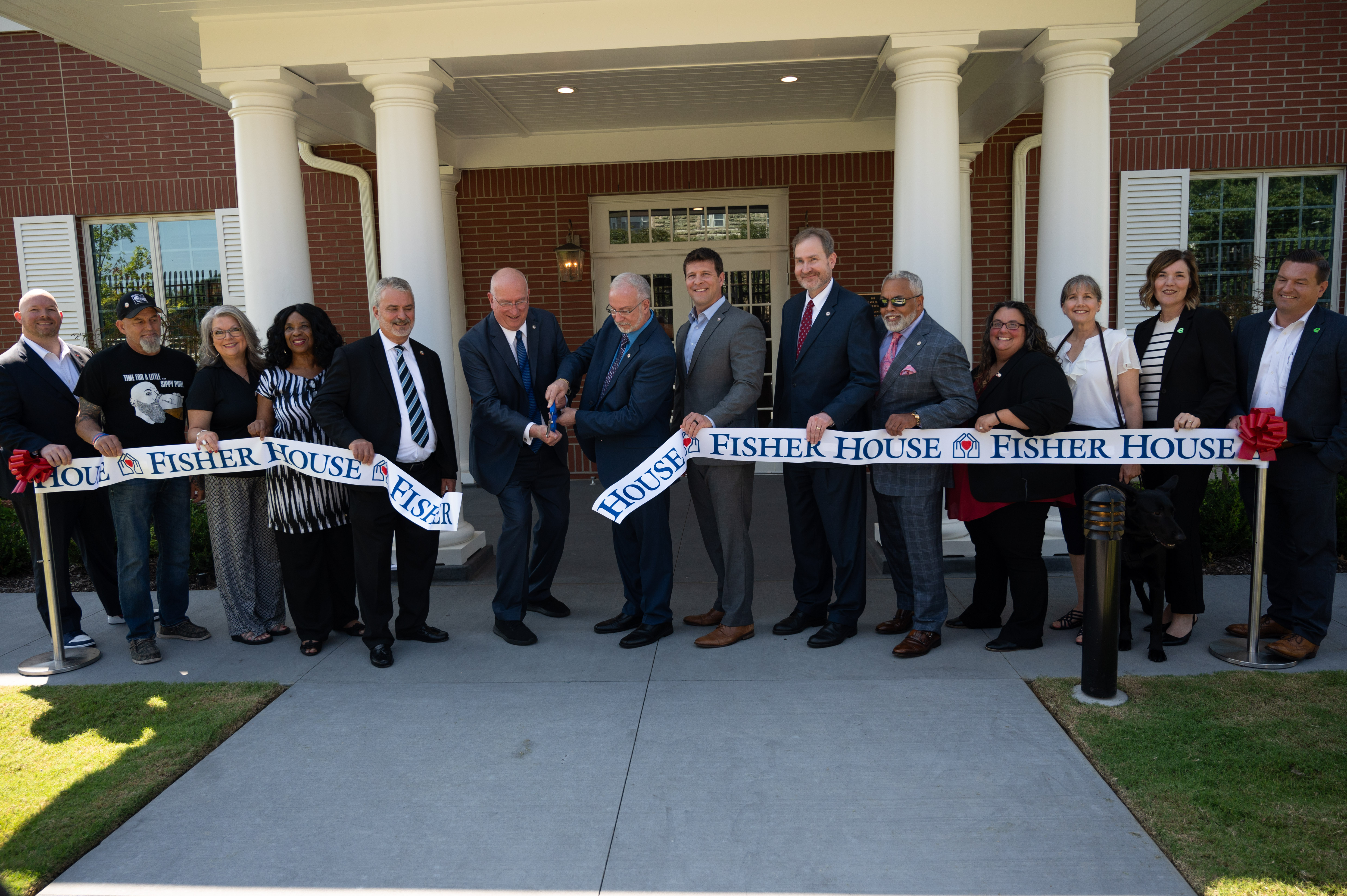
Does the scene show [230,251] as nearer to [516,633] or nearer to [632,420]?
[516,633]

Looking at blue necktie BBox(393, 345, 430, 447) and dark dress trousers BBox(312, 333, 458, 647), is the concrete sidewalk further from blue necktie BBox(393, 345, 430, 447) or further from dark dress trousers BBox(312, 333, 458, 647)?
blue necktie BBox(393, 345, 430, 447)

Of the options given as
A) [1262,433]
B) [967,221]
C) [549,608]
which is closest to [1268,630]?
[1262,433]

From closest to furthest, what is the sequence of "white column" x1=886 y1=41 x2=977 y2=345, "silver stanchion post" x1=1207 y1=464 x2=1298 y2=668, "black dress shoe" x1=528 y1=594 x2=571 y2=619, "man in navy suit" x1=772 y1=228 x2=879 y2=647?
"silver stanchion post" x1=1207 y1=464 x2=1298 y2=668, "man in navy suit" x1=772 y1=228 x2=879 y2=647, "black dress shoe" x1=528 y1=594 x2=571 y2=619, "white column" x1=886 y1=41 x2=977 y2=345

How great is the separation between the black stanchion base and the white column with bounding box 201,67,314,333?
7.22 ft

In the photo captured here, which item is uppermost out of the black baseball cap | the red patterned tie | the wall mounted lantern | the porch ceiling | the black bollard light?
the porch ceiling

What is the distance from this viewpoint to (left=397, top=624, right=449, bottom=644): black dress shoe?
4723 mm

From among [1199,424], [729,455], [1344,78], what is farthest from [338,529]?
[1344,78]

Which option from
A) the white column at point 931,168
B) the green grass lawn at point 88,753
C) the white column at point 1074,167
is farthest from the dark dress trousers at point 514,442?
the white column at point 1074,167

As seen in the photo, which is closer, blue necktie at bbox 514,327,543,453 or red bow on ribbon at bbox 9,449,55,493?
red bow on ribbon at bbox 9,449,55,493

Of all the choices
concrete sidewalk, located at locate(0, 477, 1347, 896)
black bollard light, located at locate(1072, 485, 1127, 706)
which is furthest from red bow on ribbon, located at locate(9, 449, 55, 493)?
black bollard light, located at locate(1072, 485, 1127, 706)

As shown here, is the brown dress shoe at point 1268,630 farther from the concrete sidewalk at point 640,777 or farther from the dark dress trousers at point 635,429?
the dark dress trousers at point 635,429

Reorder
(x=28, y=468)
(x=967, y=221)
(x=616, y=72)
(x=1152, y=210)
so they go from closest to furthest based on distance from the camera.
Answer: (x=28, y=468), (x=616, y=72), (x=967, y=221), (x=1152, y=210)

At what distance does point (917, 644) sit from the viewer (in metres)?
4.30

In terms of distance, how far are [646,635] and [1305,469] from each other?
10.6ft
